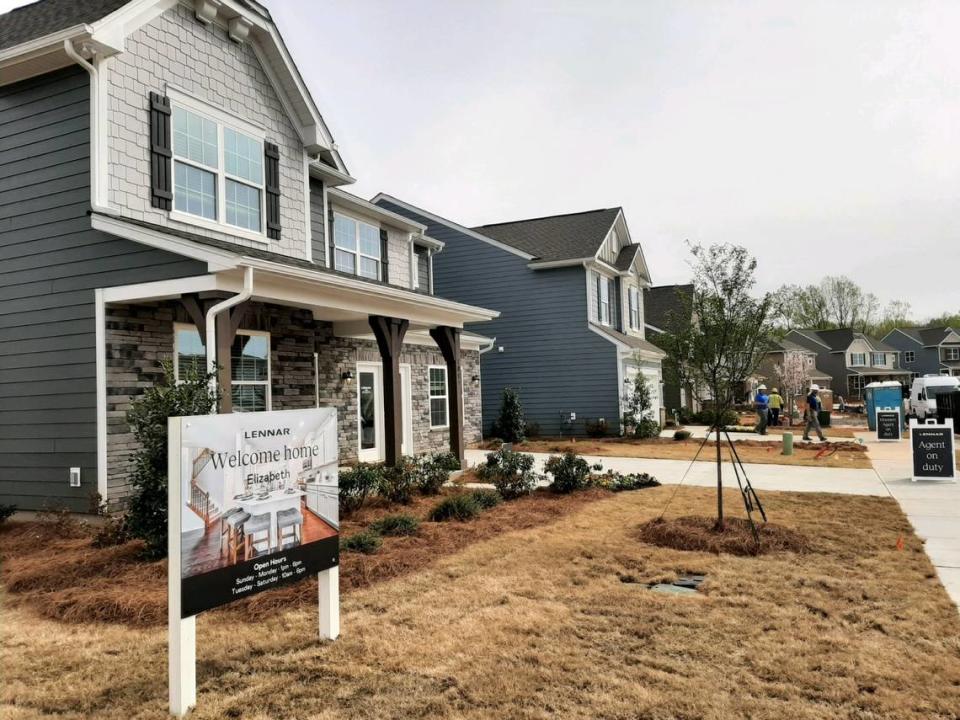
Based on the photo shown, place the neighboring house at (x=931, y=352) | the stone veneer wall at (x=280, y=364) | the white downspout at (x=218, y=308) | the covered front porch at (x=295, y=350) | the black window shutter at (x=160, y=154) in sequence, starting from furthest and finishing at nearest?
the neighboring house at (x=931, y=352)
the black window shutter at (x=160, y=154)
the stone veneer wall at (x=280, y=364)
the covered front porch at (x=295, y=350)
the white downspout at (x=218, y=308)

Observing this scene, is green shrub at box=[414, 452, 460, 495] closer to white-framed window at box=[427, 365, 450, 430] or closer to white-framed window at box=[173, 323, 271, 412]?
white-framed window at box=[173, 323, 271, 412]

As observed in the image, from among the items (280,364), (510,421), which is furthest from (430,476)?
(510,421)

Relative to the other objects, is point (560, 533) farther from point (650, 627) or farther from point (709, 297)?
point (709, 297)

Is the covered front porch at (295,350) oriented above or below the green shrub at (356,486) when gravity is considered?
above

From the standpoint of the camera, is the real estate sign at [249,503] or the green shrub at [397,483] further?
the green shrub at [397,483]

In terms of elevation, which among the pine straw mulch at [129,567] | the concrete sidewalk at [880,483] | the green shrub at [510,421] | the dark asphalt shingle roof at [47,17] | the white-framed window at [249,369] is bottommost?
the concrete sidewalk at [880,483]

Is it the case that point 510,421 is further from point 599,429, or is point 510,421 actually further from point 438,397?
point 438,397

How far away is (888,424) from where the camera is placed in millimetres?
20406

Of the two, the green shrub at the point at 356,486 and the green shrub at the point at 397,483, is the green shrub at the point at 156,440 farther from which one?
the green shrub at the point at 397,483

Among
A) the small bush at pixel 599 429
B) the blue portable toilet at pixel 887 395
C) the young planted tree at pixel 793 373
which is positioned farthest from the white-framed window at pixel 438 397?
the young planted tree at pixel 793 373

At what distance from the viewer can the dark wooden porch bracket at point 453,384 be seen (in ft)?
41.9

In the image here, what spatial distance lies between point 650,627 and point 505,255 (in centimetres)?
1882

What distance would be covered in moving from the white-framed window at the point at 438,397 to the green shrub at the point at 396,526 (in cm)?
842

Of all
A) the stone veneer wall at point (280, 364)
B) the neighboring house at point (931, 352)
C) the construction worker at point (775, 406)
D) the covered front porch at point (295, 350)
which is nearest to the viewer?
the covered front porch at point (295, 350)
